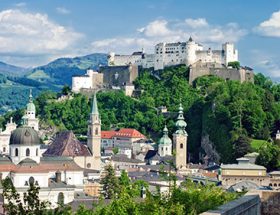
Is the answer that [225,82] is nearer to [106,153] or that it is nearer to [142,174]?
[106,153]

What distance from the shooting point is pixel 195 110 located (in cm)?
10119

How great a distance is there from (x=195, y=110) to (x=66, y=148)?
28.4 meters

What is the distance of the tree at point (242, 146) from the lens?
81562mm

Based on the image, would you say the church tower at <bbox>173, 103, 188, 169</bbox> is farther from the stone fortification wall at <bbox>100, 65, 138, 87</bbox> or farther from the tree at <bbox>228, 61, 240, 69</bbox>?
the stone fortification wall at <bbox>100, 65, 138, 87</bbox>

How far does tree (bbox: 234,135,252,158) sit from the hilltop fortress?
26198 mm

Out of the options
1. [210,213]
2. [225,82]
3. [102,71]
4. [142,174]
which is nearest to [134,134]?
[225,82]

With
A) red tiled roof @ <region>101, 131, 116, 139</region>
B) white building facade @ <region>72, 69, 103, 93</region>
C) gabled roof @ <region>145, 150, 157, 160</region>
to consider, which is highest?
white building facade @ <region>72, 69, 103, 93</region>

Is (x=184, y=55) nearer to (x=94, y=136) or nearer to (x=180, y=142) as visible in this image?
(x=180, y=142)

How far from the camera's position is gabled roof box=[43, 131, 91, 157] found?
249 feet

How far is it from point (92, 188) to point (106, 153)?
3457 centimetres

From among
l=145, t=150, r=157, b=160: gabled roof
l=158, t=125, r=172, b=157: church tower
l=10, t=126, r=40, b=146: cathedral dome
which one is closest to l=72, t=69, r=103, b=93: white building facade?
l=145, t=150, r=157, b=160: gabled roof

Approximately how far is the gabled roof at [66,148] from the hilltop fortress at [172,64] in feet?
115

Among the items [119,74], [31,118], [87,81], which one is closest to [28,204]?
[31,118]

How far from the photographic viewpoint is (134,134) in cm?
10131
